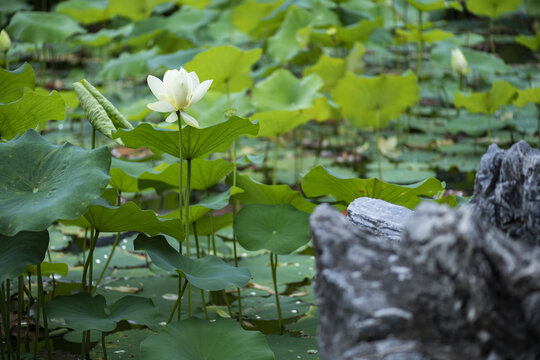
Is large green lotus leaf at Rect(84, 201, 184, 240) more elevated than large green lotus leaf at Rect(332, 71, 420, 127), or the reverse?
large green lotus leaf at Rect(332, 71, 420, 127)

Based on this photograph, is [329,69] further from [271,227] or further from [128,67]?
[271,227]

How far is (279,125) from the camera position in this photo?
1846 millimetres

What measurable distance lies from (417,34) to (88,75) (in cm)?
263

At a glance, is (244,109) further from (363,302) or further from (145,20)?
(145,20)

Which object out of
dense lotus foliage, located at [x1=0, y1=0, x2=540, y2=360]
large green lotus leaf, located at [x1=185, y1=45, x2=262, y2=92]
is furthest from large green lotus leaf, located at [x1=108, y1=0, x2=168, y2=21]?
large green lotus leaf, located at [x1=185, y1=45, x2=262, y2=92]

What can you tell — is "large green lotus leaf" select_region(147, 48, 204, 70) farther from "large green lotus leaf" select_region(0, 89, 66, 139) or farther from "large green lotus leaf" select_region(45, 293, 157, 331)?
"large green lotus leaf" select_region(45, 293, 157, 331)

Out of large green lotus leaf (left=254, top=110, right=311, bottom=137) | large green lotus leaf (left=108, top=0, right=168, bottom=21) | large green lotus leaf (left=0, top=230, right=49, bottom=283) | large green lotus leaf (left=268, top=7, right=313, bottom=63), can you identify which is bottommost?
large green lotus leaf (left=0, top=230, right=49, bottom=283)

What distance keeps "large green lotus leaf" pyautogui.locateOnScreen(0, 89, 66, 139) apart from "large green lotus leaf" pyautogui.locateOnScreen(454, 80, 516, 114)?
1.71 metres

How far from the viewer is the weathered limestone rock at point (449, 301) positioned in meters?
0.52

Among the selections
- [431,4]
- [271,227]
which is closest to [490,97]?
[431,4]

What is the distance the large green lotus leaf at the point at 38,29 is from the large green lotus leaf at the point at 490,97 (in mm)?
2250

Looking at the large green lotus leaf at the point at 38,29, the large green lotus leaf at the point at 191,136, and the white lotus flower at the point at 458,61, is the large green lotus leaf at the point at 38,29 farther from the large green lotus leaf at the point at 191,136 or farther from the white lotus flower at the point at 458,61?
the large green lotus leaf at the point at 191,136

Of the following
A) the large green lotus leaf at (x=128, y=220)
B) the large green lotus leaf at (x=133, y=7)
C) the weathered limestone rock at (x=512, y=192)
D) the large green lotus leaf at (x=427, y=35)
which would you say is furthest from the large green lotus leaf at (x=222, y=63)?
the large green lotus leaf at (x=133, y=7)

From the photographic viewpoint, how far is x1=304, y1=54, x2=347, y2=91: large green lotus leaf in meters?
2.56
